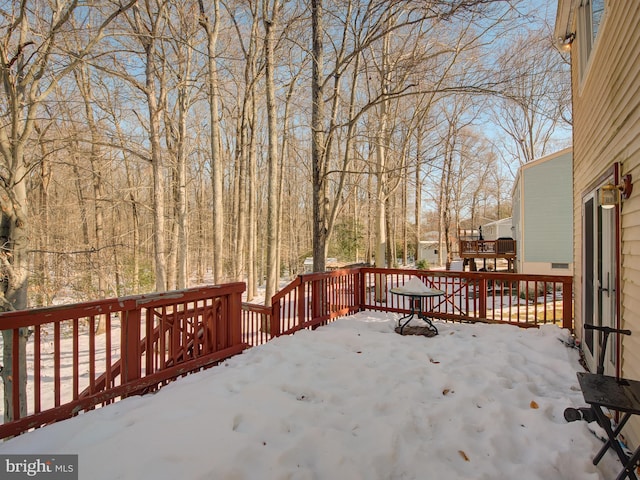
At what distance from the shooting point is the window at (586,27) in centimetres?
361

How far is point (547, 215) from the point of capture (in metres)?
11.1

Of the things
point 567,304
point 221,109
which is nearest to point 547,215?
point 567,304

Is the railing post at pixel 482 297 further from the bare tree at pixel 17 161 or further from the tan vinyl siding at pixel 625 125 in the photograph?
the bare tree at pixel 17 161

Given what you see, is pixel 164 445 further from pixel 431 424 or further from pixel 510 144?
pixel 510 144

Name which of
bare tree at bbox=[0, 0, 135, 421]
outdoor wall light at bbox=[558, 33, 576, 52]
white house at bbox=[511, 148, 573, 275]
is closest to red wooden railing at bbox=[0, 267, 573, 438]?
bare tree at bbox=[0, 0, 135, 421]

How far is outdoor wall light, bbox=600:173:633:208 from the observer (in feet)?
7.65

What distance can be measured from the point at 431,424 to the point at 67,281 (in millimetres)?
7781

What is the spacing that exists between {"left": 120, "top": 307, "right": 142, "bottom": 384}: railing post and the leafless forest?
3096 mm

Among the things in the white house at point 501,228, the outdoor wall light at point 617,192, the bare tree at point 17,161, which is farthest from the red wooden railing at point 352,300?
the white house at point 501,228

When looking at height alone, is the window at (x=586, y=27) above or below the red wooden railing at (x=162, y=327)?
above

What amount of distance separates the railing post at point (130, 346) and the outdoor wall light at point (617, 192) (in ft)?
13.5

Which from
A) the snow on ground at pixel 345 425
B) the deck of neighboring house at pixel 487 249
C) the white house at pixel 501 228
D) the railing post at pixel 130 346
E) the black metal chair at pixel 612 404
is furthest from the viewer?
the white house at pixel 501 228

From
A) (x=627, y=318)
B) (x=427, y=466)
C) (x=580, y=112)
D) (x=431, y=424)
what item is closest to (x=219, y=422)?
(x=427, y=466)

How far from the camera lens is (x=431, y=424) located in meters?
2.47
